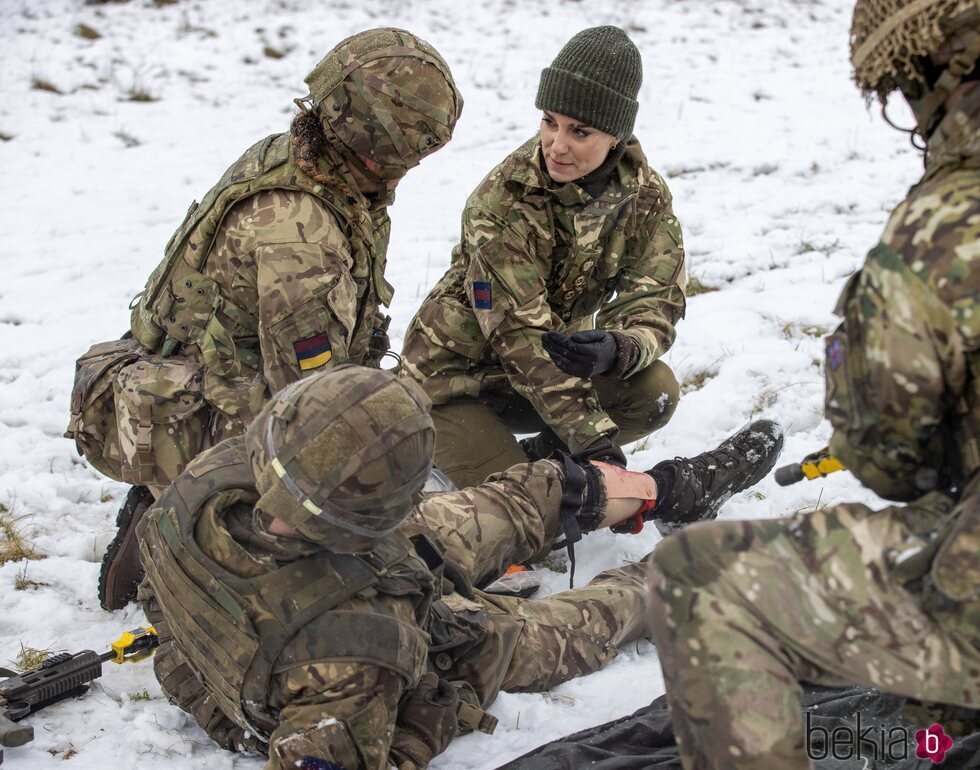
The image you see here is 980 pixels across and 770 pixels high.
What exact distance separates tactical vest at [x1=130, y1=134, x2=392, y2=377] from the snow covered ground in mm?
972

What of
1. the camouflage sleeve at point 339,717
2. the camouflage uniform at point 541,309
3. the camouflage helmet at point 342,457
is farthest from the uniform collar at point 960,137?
the camouflage uniform at point 541,309

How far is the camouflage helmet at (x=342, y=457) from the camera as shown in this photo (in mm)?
2691

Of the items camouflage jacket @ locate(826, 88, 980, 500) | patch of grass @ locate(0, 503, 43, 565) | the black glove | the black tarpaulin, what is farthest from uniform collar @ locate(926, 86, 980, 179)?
patch of grass @ locate(0, 503, 43, 565)

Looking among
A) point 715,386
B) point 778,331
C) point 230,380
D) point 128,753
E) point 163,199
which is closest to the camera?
point 128,753

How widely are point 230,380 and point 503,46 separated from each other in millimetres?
7347

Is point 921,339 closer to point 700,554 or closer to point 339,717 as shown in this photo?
point 700,554

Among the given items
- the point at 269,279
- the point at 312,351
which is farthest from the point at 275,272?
the point at 312,351

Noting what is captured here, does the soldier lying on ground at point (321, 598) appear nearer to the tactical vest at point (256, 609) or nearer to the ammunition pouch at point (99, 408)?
the tactical vest at point (256, 609)

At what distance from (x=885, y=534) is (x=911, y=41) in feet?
3.29

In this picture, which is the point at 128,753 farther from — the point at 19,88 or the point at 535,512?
the point at 19,88

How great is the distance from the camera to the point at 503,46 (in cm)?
1056

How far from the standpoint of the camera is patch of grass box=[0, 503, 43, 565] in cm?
417

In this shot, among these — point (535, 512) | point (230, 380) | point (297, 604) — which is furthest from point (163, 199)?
point (297, 604)

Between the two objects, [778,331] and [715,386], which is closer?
[715,386]
